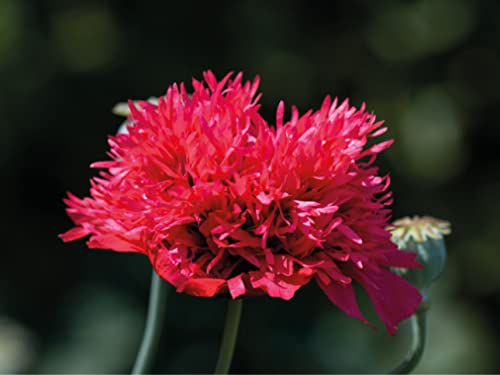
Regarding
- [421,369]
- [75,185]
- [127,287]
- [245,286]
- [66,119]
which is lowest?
[421,369]

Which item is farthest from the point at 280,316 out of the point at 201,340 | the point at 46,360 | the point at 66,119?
the point at 66,119

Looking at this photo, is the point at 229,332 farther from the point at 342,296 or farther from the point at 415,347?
the point at 415,347

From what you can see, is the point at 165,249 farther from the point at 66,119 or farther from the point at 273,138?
the point at 66,119

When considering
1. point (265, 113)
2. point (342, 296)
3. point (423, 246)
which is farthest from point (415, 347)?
point (265, 113)

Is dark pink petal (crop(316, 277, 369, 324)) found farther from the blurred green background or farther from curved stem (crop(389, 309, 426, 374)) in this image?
the blurred green background

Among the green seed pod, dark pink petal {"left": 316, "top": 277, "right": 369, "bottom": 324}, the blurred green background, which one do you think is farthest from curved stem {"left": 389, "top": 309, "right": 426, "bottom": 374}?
the blurred green background

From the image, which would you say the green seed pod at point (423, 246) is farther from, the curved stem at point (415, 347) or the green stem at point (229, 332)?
the green stem at point (229, 332)

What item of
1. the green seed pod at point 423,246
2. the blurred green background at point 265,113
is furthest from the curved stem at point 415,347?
the blurred green background at point 265,113
